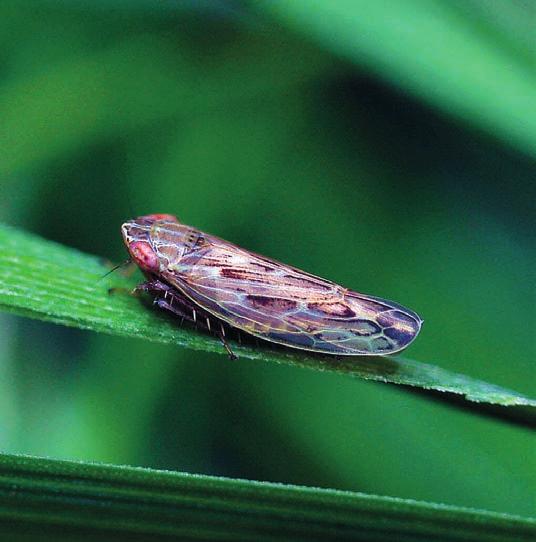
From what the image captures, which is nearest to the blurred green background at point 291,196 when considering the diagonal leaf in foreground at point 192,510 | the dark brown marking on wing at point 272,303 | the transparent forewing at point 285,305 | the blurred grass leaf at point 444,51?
the blurred grass leaf at point 444,51

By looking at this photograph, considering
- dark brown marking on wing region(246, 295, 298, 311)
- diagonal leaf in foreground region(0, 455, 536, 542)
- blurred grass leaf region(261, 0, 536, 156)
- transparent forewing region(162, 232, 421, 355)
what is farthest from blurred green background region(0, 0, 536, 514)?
diagonal leaf in foreground region(0, 455, 536, 542)

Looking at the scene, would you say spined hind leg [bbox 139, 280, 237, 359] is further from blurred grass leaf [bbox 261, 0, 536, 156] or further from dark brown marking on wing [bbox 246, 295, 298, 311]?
blurred grass leaf [bbox 261, 0, 536, 156]

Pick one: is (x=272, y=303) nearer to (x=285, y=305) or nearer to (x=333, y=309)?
(x=285, y=305)

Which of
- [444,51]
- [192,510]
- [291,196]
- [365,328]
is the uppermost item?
[444,51]

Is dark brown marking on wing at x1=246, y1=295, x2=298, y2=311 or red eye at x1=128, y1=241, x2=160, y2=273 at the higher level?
red eye at x1=128, y1=241, x2=160, y2=273

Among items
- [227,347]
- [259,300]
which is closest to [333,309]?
[259,300]

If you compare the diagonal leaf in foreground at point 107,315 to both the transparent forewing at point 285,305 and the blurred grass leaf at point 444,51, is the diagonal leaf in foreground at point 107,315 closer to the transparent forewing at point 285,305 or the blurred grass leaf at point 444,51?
the transparent forewing at point 285,305

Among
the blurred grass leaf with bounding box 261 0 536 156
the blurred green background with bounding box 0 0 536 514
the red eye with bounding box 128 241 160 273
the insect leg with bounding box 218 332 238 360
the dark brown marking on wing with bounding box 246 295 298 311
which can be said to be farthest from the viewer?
the blurred green background with bounding box 0 0 536 514

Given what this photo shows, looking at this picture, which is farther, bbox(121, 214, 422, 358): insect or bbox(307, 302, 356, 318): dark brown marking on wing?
bbox(307, 302, 356, 318): dark brown marking on wing
